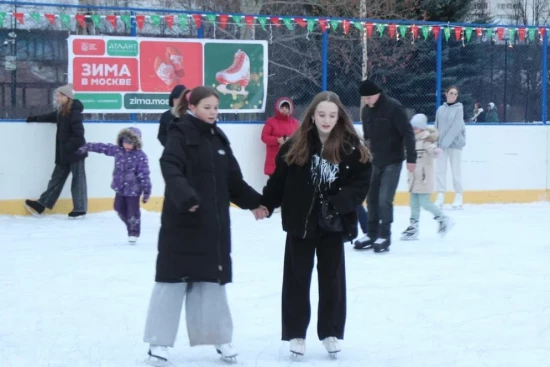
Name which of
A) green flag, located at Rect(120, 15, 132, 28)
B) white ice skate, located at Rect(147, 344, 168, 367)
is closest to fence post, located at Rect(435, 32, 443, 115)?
green flag, located at Rect(120, 15, 132, 28)

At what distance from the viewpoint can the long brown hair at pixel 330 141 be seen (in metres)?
5.38

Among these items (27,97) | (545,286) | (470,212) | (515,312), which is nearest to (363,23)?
(470,212)

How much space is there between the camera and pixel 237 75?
13.6 m

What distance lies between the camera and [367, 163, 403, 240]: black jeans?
945cm

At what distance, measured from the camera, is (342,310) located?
548 cm

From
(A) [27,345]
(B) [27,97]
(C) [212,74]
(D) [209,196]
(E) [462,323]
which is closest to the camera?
(D) [209,196]

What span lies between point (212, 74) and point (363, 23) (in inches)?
87.6

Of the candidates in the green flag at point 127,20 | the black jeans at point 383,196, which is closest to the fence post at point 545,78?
the green flag at point 127,20

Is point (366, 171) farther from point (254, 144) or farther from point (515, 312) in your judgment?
point (254, 144)

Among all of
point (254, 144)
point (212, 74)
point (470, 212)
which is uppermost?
point (212, 74)

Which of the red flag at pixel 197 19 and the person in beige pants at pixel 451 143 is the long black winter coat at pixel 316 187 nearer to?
the red flag at pixel 197 19

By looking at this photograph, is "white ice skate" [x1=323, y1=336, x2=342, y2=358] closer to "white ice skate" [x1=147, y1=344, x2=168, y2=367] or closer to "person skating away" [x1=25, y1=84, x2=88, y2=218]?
"white ice skate" [x1=147, y1=344, x2=168, y2=367]

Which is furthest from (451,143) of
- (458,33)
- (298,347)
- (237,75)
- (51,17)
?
(298,347)

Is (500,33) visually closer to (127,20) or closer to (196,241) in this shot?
(127,20)
